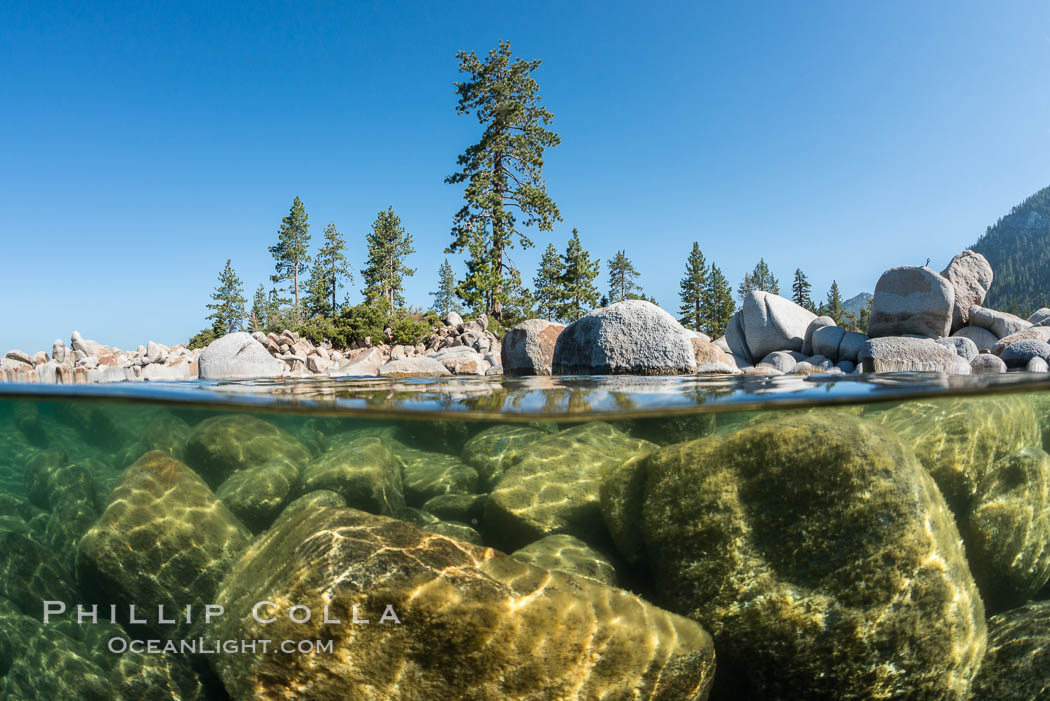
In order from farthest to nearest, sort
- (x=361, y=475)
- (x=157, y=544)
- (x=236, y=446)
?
(x=236, y=446) → (x=361, y=475) → (x=157, y=544)

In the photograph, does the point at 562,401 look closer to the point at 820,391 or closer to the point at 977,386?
the point at 820,391

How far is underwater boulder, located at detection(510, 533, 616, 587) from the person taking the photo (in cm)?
305

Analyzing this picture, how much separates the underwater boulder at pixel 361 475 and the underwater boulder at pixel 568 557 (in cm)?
100

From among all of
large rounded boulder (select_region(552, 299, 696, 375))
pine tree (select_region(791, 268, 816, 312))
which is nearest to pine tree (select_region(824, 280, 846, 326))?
pine tree (select_region(791, 268, 816, 312))

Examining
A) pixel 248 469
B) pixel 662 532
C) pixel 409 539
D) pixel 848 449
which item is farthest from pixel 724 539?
pixel 248 469

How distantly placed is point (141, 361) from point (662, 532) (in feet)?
117

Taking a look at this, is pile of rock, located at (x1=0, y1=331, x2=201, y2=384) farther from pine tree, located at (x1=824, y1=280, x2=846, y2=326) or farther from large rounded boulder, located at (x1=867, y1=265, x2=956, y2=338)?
pine tree, located at (x1=824, y1=280, x2=846, y2=326)

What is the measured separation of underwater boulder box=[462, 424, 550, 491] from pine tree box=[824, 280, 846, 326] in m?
67.0

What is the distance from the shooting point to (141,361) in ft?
100.0

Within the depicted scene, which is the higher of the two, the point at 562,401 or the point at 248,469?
the point at 562,401

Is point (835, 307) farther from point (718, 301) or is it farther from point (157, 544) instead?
point (157, 544)

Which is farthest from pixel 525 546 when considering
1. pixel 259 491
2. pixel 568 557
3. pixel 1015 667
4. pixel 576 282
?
pixel 576 282

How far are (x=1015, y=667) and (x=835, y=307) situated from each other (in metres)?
74.0

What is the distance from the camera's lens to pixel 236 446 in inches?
163
